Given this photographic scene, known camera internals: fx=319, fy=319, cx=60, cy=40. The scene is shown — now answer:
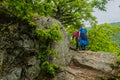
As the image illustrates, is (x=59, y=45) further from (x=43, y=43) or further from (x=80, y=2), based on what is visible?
(x=80, y=2)

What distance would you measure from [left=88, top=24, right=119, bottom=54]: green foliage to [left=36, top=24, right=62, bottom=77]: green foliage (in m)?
20.0

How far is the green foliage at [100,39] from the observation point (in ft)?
133

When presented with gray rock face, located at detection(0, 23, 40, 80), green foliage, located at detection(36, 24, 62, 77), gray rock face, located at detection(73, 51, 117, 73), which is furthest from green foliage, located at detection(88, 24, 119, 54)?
gray rock face, located at detection(0, 23, 40, 80)

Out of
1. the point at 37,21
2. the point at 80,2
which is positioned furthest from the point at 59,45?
the point at 80,2

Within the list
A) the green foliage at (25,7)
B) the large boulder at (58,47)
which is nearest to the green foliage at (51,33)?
the large boulder at (58,47)

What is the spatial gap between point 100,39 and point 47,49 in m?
21.7

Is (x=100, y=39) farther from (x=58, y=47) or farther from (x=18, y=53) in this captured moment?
(x=18, y=53)

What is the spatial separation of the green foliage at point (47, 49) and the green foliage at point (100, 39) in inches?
788

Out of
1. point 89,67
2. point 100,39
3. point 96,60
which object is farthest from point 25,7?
point 100,39

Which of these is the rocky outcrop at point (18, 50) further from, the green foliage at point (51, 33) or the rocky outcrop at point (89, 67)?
the rocky outcrop at point (89, 67)

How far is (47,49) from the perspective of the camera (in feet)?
66.6

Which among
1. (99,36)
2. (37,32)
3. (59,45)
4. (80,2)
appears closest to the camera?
(37,32)

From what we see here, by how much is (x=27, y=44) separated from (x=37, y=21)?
2.10 meters

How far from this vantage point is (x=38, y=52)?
790 inches
